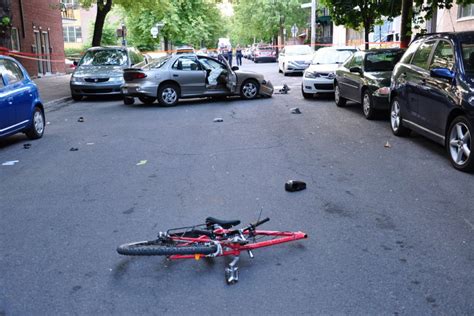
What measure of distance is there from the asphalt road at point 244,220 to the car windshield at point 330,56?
7633 mm

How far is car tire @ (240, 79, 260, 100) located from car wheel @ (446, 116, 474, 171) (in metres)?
10.1

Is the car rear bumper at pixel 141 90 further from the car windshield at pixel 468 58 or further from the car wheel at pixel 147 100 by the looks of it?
the car windshield at pixel 468 58

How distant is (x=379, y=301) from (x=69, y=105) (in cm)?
1540

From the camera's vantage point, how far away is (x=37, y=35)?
101 ft

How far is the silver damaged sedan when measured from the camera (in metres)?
15.8

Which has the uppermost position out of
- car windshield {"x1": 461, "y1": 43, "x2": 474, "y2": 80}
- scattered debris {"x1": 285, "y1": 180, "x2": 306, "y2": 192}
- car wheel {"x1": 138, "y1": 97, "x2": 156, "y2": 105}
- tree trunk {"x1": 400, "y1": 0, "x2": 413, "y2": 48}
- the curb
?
tree trunk {"x1": 400, "y1": 0, "x2": 413, "y2": 48}

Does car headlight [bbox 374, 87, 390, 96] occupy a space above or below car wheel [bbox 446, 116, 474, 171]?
above

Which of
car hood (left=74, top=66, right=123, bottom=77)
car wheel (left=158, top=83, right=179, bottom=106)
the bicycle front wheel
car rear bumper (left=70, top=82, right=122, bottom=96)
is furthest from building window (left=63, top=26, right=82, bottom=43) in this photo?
the bicycle front wheel

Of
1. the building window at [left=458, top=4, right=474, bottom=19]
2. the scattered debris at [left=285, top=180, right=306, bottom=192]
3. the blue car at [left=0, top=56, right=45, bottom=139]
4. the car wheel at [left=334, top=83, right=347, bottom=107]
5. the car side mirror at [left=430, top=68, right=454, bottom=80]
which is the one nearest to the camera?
the scattered debris at [left=285, top=180, right=306, bottom=192]

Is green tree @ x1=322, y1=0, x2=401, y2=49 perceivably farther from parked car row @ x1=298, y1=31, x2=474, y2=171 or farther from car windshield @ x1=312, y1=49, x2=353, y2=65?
parked car row @ x1=298, y1=31, x2=474, y2=171

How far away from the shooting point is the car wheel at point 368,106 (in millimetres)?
12016

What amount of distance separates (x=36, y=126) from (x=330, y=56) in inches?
411

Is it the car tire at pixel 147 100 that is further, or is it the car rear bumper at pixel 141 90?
the car tire at pixel 147 100

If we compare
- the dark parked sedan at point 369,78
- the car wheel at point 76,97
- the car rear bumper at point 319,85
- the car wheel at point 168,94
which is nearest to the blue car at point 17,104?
the car wheel at point 168,94
